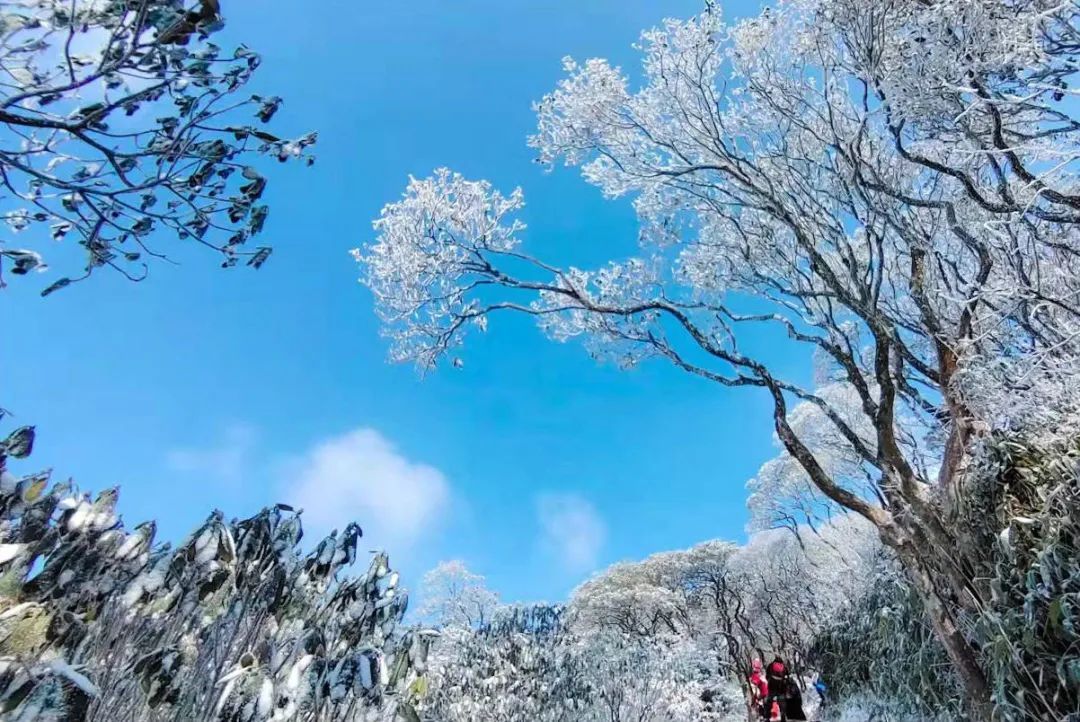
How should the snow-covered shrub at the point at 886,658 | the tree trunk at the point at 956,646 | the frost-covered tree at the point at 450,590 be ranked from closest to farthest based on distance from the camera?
the tree trunk at the point at 956,646 → the snow-covered shrub at the point at 886,658 → the frost-covered tree at the point at 450,590

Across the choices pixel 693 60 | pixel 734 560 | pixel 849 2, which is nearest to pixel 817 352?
pixel 693 60

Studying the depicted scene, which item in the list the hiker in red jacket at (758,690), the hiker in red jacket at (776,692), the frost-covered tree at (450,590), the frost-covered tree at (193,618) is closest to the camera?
the frost-covered tree at (193,618)

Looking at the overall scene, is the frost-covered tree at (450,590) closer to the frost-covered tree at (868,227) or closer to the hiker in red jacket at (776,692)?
the hiker in red jacket at (776,692)

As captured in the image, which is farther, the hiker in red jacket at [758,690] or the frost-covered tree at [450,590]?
the frost-covered tree at [450,590]

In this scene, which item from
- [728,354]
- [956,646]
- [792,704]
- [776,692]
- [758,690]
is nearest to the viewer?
[956,646]

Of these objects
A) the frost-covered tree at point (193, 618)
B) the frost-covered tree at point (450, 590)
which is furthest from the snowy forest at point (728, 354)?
the frost-covered tree at point (450, 590)

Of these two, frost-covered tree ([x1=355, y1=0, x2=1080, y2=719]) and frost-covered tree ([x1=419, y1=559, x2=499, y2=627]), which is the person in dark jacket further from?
frost-covered tree ([x1=419, y1=559, x2=499, y2=627])

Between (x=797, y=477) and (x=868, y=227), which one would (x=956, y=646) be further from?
(x=797, y=477)

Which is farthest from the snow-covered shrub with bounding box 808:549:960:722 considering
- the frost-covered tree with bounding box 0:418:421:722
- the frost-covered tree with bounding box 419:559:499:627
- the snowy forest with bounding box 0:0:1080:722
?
the frost-covered tree with bounding box 419:559:499:627

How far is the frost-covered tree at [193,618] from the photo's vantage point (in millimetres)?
1668

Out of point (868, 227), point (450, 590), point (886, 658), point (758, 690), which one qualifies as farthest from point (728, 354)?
point (450, 590)

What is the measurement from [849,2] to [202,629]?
246 inches

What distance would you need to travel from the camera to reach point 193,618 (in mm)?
1971

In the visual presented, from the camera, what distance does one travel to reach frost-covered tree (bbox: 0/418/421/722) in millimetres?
1668
